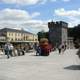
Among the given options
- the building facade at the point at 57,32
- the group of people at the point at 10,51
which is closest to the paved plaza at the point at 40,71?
the group of people at the point at 10,51

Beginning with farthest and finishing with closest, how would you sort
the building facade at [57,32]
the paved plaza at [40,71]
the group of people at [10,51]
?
the building facade at [57,32], the group of people at [10,51], the paved plaza at [40,71]

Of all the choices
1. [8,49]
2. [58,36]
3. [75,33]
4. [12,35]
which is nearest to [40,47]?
[8,49]

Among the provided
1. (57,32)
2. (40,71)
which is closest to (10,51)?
(40,71)

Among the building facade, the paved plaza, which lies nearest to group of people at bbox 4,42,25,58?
the paved plaza

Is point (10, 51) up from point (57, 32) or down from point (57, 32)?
down

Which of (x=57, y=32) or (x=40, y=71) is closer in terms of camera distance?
(x=40, y=71)

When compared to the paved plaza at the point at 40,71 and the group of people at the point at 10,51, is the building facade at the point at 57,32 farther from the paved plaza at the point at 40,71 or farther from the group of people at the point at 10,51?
the paved plaza at the point at 40,71

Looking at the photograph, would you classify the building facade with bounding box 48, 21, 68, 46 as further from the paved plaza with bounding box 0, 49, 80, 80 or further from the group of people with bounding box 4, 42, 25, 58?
the paved plaza with bounding box 0, 49, 80, 80

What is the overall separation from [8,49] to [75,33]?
11141cm

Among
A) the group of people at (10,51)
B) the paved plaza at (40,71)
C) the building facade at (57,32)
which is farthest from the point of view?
the building facade at (57,32)

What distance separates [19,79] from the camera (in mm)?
14492

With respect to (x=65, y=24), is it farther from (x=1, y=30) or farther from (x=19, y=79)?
(x=19, y=79)

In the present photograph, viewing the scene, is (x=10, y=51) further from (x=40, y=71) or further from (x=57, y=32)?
(x=57, y=32)

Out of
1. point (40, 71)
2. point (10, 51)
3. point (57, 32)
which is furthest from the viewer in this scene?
point (57, 32)
